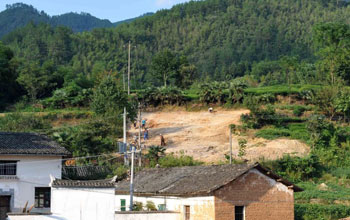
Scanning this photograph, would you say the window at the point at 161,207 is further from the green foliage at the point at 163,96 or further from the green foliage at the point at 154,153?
the green foliage at the point at 163,96

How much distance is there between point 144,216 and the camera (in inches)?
1194

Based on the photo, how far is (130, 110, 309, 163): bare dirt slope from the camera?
167ft

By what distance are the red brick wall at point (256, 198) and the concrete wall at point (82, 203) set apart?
210 inches

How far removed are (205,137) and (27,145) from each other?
983 inches

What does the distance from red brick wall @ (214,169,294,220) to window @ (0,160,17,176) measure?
12229 mm

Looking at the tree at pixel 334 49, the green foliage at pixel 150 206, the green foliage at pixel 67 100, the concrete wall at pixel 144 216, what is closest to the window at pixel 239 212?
the concrete wall at pixel 144 216

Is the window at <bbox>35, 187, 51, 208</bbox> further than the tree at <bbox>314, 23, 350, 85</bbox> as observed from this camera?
No

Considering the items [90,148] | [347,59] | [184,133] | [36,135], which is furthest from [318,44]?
[36,135]

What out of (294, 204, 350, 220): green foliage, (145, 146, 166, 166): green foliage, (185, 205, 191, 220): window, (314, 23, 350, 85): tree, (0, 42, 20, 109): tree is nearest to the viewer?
(185, 205, 191, 220): window

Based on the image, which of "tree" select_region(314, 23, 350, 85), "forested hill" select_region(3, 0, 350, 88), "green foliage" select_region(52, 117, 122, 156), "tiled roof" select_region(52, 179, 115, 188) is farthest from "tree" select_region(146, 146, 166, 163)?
"forested hill" select_region(3, 0, 350, 88)

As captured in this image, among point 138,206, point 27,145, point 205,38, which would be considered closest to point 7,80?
point 27,145

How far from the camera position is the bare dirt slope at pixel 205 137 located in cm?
5094

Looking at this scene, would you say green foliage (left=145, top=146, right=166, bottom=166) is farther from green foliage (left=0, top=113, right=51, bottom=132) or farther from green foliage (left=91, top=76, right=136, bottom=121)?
green foliage (left=0, top=113, right=51, bottom=132)

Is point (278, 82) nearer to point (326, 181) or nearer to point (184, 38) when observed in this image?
point (326, 181)
